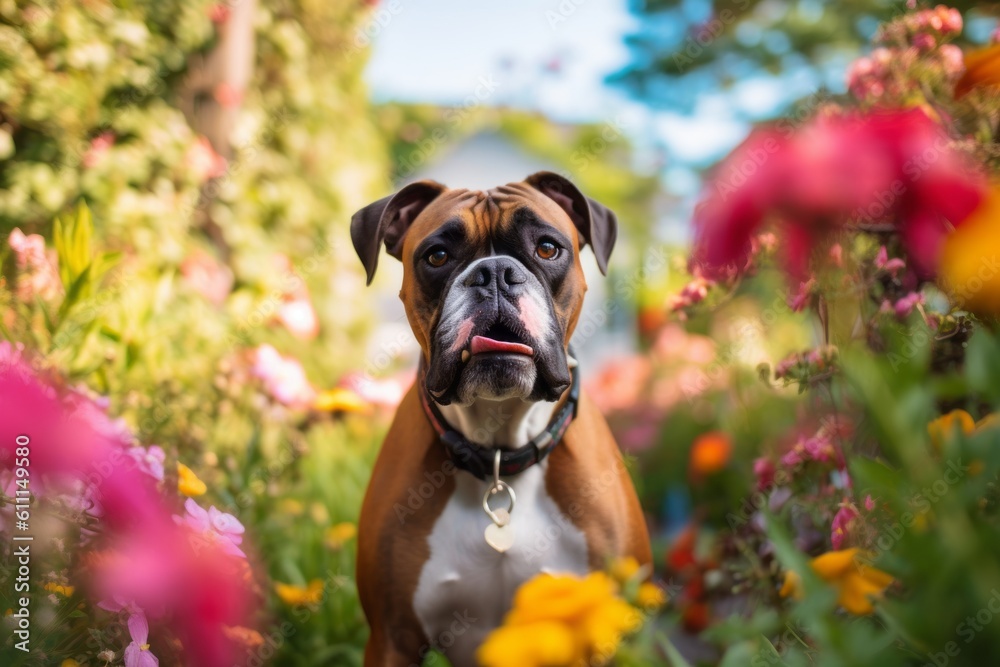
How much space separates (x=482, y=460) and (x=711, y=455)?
7.06 ft

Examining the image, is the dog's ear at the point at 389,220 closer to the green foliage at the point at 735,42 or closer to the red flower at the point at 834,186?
the red flower at the point at 834,186

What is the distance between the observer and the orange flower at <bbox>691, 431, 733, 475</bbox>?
3969 mm

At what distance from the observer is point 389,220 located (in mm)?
2482

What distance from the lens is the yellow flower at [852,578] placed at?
1.36 meters

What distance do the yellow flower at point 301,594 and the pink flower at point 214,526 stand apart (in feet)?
3.31

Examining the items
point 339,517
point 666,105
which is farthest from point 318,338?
point 666,105

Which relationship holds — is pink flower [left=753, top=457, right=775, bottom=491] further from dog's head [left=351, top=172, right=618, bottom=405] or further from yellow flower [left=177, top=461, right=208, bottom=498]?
yellow flower [left=177, top=461, right=208, bottom=498]

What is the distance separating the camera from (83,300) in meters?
2.47

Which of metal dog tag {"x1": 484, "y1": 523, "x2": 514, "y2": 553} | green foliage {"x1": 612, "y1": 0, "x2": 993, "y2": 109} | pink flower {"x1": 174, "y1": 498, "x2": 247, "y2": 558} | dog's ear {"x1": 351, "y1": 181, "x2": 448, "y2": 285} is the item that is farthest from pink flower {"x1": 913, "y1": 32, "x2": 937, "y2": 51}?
green foliage {"x1": 612, "y1": 0, "x2": 993, "y2": 109}

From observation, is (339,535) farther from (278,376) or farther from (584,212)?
(584,212)

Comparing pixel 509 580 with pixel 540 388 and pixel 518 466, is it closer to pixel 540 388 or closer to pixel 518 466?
Answer: pixel 518 466

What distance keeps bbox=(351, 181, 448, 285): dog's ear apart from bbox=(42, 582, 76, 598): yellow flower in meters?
1.11

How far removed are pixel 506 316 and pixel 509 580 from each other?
30.6 inches

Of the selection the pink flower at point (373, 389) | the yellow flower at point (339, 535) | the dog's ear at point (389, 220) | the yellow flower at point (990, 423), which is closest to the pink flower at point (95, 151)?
the pink flower at point (373, 389)
